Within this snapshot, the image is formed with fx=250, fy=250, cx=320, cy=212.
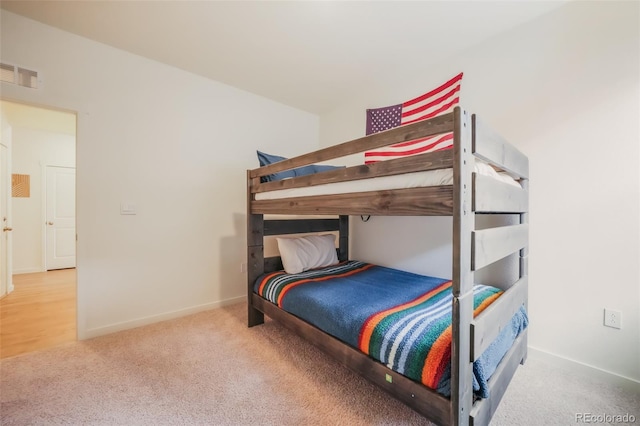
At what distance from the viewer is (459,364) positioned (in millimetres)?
902

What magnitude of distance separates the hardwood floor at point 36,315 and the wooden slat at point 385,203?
222 centimetres

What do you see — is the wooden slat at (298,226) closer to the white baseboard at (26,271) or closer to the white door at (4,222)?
the white door at (4,222)

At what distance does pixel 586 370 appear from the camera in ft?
5.11

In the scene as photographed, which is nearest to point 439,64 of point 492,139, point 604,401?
point 492,139

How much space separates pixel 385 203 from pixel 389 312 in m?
0.61

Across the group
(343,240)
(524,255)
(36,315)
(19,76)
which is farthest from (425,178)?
(36,315)

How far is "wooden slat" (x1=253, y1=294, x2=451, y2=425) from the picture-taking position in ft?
3.21

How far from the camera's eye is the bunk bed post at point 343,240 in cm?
A: 289

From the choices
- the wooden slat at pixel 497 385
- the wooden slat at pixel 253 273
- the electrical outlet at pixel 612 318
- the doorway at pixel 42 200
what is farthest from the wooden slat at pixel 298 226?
the doorway at pixel 42 200

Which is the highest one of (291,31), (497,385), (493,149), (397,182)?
(291,31)

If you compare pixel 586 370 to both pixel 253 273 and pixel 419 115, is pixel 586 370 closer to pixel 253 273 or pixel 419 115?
pixel 419 115

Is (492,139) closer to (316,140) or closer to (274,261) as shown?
(274,261)

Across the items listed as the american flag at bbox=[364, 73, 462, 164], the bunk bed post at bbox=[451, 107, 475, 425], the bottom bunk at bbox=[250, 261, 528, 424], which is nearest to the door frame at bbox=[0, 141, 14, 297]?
the bottom bunk at bbox=[250, 261, 528, 424]

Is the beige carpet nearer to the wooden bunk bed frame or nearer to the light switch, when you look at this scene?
the wooden bunk bed frame
